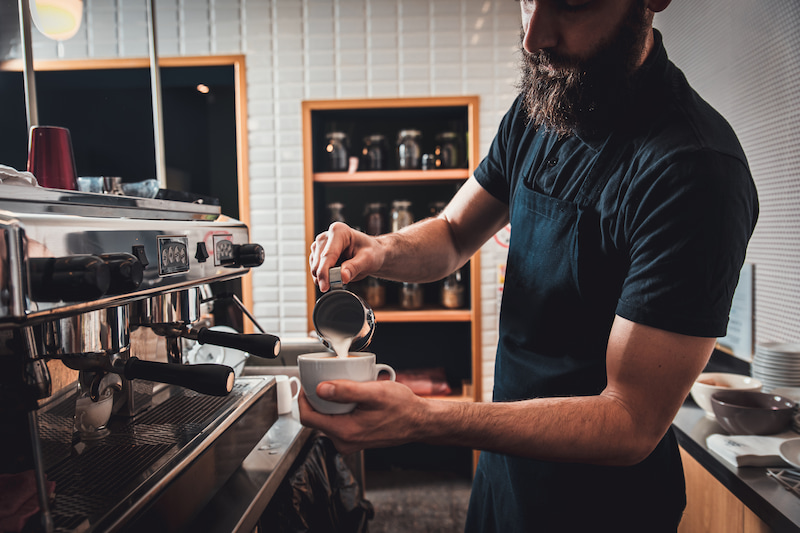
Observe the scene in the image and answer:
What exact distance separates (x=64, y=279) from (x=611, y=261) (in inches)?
31.6

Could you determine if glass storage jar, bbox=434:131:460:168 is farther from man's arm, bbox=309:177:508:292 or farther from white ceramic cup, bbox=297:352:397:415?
white ceramic cup, bbox=297:352:397:415

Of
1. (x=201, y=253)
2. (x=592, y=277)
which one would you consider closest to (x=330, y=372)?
(x=201, y=253)

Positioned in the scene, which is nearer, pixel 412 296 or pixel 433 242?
pixel 433 242

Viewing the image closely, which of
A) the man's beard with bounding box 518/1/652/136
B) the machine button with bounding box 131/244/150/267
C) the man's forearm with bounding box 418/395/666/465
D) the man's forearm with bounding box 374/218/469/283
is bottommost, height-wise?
the man's forearm with bounding box 418/395/666/465

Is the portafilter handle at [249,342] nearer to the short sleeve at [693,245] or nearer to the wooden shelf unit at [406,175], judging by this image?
the short sleeve at [693,245]

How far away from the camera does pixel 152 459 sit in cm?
76

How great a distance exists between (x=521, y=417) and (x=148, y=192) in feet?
2.77

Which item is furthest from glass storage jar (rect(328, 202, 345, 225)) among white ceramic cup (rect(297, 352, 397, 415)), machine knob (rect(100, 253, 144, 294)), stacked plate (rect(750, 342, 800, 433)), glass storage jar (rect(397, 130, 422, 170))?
machine knob (rect(100, 253, 144, 294))

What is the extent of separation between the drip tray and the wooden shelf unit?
167 centimetres

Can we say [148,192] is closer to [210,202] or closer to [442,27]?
[210,202]

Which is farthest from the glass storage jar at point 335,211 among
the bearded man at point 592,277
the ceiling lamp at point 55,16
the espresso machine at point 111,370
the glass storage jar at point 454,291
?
the espresso machine at point 111,370

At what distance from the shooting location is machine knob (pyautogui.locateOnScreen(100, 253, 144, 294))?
0.58 meters

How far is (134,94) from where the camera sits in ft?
8.41

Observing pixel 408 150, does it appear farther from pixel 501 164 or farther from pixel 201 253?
pixel 201 253
